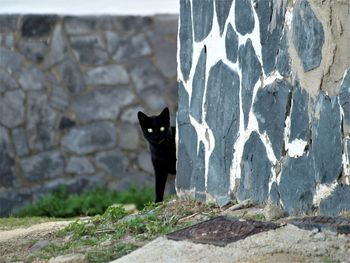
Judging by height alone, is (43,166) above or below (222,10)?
below

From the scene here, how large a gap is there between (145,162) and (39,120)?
1.30m

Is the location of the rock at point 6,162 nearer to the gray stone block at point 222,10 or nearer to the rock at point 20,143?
the rock at point 20,143

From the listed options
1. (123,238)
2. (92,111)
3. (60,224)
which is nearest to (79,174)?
(92,111)

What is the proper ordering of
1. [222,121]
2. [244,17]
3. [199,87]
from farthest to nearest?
[199,87] < [222,121] < [244,17]

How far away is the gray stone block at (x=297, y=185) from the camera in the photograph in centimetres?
621

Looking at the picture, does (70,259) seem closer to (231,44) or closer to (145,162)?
(231,44)

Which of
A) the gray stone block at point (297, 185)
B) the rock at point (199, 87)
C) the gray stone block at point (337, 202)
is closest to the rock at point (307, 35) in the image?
the gray stone block at point (297, 185)

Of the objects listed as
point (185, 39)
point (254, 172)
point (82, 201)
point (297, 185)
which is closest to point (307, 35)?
point (297, 185)

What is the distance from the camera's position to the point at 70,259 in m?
6.10

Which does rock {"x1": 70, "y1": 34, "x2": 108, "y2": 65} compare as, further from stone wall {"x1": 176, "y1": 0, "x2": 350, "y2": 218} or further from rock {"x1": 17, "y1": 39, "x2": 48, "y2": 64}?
stone wall {"x1": 176, "y1": 0, "x2": 350, "y2": 218}

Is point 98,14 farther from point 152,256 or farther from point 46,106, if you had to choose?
point 152,256

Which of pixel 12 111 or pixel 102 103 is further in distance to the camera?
pixel 102 103

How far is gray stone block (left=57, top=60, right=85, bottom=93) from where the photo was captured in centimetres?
1245

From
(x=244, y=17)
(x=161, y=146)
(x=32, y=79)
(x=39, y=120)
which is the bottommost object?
(x=161, y=146)
